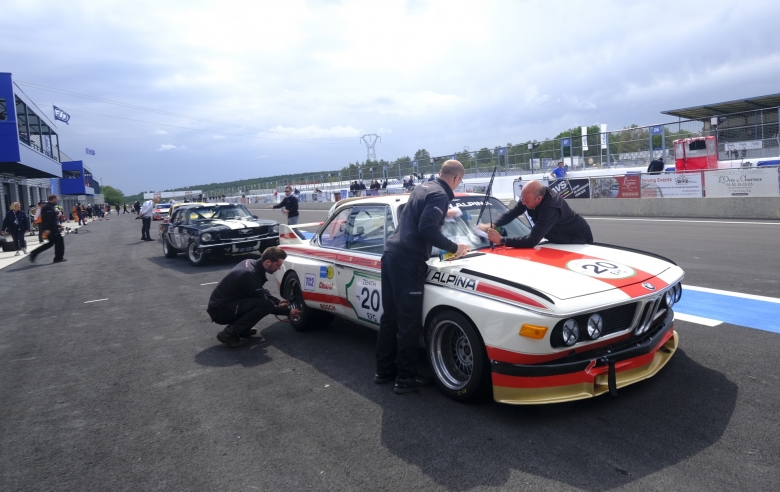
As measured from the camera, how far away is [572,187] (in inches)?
860

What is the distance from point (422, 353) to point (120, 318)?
4.89 meters

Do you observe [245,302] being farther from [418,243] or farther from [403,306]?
[418,243]

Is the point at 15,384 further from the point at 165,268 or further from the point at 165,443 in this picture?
the point at 165,268

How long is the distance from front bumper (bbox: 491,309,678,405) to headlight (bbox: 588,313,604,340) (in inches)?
5.8

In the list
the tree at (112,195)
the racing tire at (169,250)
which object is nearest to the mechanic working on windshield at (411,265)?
the racing tire at (169,250)

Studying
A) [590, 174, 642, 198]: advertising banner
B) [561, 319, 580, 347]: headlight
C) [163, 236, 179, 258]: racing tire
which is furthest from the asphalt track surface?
[590, 174, 642, 198]: advertising banner

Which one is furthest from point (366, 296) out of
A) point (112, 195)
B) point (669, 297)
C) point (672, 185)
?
point (112, 195)

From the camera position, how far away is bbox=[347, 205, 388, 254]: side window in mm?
5090

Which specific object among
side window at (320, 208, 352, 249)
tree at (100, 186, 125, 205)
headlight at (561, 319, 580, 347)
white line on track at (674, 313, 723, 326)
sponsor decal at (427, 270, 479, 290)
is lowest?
white line on track at (674, 313, 723, 326)

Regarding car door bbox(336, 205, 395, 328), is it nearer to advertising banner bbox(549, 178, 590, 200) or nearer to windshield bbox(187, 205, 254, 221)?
windshield bbox(187, 205, 254, 221)

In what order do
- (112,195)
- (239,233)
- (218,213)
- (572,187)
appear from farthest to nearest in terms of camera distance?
(112,195), (572,187), (218,213), (239,233)

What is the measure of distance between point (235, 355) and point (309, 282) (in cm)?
105

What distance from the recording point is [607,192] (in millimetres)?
20625

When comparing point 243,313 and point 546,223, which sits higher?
point 546,223
